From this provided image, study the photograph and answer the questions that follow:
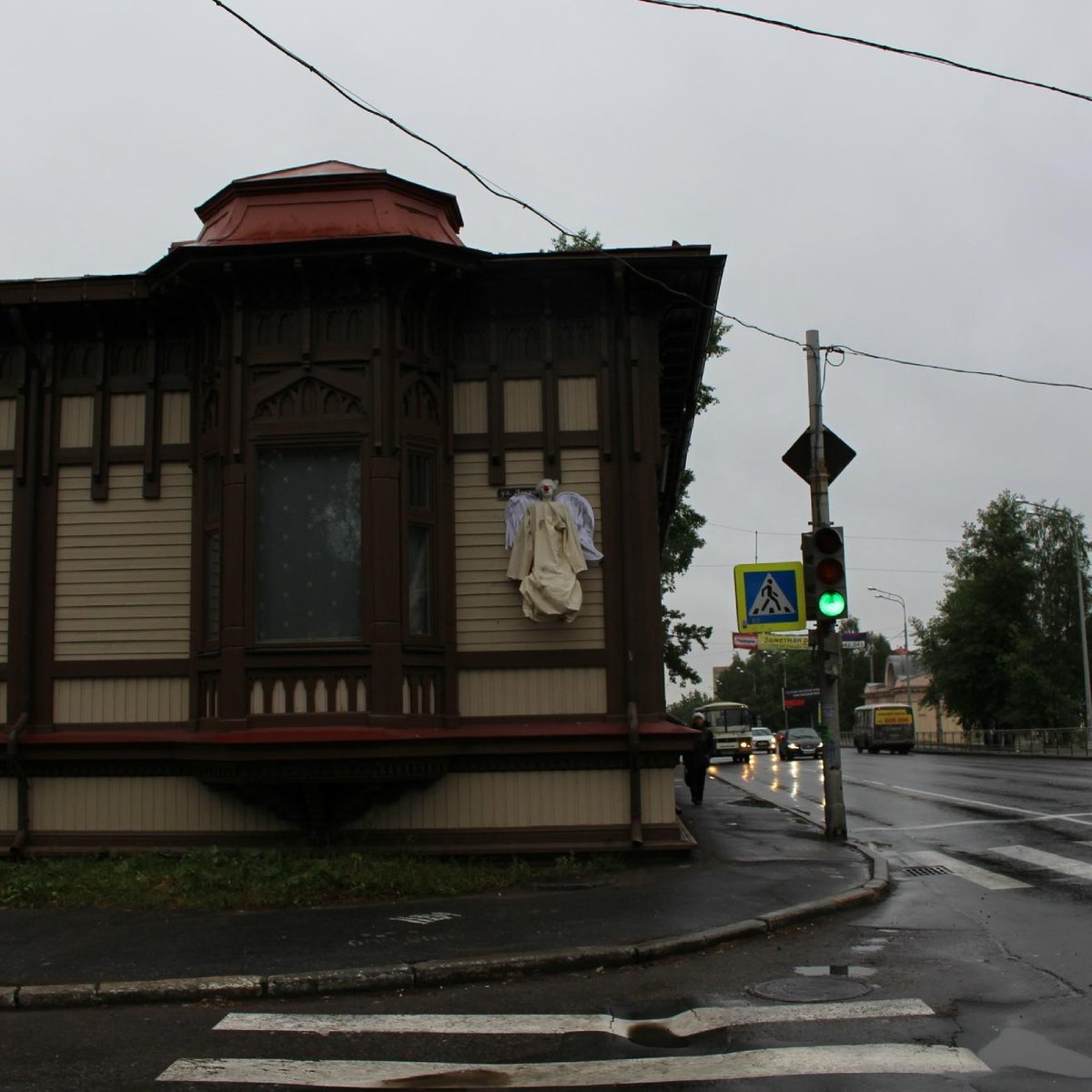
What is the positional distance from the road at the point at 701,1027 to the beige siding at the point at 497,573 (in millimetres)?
4412

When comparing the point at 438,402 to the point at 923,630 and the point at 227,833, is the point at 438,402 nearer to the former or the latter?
the point at 227,833

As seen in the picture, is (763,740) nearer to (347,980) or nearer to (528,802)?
(528,802)

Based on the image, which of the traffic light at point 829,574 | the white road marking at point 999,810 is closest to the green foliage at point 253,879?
the traffic light at point 829,574

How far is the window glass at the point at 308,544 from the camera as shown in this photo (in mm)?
12500

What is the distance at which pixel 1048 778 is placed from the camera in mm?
27969

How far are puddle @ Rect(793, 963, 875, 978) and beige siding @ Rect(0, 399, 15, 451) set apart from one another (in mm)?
10739

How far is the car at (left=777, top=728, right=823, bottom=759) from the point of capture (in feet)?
192

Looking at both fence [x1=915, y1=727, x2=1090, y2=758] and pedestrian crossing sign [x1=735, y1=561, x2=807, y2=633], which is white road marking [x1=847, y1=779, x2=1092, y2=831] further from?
fence [x1=915, y1=727, x2=1090, y2=758]

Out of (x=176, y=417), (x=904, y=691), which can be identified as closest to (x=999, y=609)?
(x=904, y=691)

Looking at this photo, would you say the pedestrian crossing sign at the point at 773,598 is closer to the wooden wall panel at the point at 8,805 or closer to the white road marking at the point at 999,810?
the white road marking at the point at 999,810

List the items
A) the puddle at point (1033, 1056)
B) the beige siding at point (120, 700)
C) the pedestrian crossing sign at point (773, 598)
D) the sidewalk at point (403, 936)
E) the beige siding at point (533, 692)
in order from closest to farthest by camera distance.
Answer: the puddle at point (1033, 1056)
the sidewalk at point (403, 936)
the beige siding at point (533, 692)
the beige siding at point (120, 700)
the pedestrian crossing sign at point (773, 598)

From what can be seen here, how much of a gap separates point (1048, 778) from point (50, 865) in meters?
23.2

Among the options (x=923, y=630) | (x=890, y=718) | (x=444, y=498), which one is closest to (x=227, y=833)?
(x=444, y=498)

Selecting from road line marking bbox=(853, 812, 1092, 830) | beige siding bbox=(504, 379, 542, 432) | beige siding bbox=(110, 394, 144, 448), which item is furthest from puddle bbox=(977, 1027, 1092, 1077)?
road line marking bbox=(853, 812, 1092, 830)
